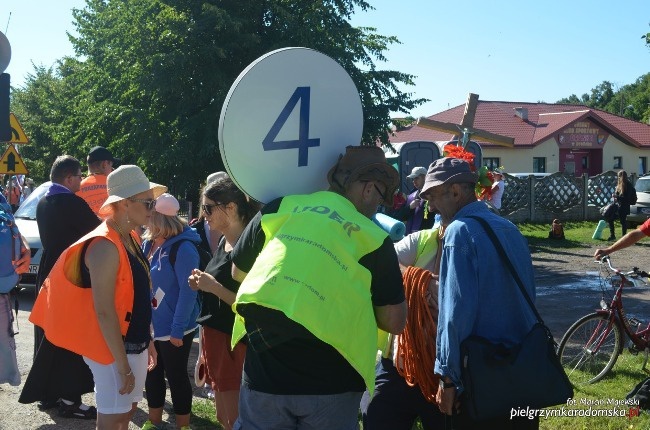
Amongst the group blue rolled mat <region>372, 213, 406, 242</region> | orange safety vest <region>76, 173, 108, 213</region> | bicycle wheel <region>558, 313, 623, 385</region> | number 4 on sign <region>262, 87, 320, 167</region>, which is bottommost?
bicycle wheel <region>558, 313, 623, 385</region>

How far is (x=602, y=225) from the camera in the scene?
1961cm

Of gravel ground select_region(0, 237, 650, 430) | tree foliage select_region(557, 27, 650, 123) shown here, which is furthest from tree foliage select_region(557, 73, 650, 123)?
gravel ground select_region(0, 237, 650, 430)

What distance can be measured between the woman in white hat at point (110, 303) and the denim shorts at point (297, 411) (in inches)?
54.2

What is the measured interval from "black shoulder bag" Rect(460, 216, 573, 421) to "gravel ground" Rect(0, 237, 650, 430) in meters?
3.14

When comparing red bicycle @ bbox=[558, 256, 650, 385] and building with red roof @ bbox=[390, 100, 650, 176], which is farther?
building with red roof @ bbox=[390, 100, 650, 176]

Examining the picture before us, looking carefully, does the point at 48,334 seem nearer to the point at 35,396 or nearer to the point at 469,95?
Answer: the point at 35,396

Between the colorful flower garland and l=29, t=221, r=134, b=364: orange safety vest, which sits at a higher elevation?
the colorful flower garland

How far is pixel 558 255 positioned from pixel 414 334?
14.2m

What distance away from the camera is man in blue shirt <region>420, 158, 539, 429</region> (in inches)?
117

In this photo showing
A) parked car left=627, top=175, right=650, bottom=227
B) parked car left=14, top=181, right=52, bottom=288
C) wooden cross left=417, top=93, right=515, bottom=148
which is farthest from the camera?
parked car left=627, top=175, right=650, bottom=227

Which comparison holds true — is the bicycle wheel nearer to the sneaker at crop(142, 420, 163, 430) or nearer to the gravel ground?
the gravel ground

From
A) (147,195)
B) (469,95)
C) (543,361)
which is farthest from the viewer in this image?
(469,95)

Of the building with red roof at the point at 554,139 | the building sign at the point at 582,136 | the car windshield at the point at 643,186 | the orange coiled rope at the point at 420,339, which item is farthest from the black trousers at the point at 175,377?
the building sign at the point at 582,136

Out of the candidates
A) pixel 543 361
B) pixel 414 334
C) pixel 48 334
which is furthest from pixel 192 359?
pixel 543 361
